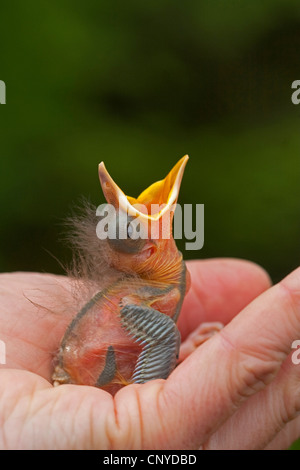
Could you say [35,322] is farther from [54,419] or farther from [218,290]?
[218,290]

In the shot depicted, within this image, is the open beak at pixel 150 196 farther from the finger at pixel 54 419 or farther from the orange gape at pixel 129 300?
the finger at pixel 54 419

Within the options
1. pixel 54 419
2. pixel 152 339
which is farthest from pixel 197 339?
pixel 54 419

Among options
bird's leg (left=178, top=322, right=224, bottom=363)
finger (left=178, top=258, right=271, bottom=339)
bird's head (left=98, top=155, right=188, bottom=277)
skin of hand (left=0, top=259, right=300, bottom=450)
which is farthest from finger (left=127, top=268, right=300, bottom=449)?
finger (left=178, top=258, right=271, bottom=339)

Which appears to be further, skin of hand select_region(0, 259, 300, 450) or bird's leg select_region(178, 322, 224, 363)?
bird's leg select_region(178, 322, 224, 363)

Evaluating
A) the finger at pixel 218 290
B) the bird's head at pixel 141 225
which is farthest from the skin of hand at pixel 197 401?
the finger at pixel 218 290

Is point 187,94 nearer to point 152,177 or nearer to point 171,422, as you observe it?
point 152,177

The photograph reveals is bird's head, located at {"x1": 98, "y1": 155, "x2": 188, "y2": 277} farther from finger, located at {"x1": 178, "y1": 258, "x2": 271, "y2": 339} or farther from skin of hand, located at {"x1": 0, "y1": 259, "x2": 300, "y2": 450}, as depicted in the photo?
finger, located at {"x1": 178, "y1": 258, "x2": 271, "y2": 339}

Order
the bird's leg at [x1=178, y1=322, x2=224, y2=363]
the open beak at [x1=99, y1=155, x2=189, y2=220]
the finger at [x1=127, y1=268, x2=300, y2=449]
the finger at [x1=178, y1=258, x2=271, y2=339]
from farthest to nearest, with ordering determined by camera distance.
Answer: the finger at [x1=178, y1=258, x2=271, y2=339] < the bird's leg at [x1=178, y1=322, x2=224, y2=363] < the open beak at [x1=99, y1=155, x2=189, y2=220] < the finger at [x1=127, y1=268, x2=300, y2=449]
